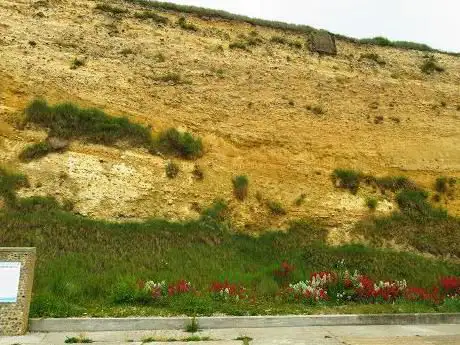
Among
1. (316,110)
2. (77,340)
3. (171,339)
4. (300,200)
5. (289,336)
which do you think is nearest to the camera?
(77,340)

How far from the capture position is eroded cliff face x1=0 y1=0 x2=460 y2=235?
1444cm

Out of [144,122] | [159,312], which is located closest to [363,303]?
[159,312]

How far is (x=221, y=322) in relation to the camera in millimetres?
9531

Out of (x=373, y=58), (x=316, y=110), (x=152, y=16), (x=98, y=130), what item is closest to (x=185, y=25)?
(x=152, y=16)

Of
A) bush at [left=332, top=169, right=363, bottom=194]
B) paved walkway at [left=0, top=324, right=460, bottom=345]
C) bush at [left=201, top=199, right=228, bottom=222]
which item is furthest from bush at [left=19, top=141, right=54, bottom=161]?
bush at [left=332, top=169, right=363, bottom=194]

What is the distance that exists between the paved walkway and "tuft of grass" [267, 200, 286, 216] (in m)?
5.72

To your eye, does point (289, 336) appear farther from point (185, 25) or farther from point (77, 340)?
point (185, 25)

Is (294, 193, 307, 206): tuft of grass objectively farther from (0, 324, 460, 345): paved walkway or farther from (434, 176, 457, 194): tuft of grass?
(0, 324, 460, 345): paved walkway

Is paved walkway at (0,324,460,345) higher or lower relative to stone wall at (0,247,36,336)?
lower

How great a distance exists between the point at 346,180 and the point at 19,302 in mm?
10932

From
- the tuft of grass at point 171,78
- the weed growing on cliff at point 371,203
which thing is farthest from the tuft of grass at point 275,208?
the tuft of grass at point 171,78

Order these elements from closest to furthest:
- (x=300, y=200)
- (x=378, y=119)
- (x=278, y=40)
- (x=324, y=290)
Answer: (x=324, y=290) → (x=300, y=200) → (x=378, y=119) → (x=278, y=40)

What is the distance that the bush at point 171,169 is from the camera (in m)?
14.9

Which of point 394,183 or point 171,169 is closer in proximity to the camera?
point 171,169
